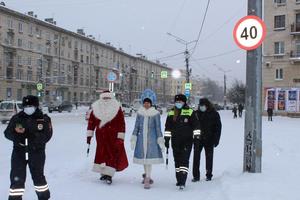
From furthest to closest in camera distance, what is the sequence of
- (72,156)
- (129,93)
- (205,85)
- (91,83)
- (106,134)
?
(205,85), (129,93), (91,83), (72,156), (106,134)

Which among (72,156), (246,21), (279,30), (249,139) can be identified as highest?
(279,30)

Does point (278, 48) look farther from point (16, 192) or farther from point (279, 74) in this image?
point (16, 192)

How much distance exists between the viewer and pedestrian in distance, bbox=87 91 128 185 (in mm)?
8438

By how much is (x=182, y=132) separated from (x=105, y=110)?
1507 millimetres

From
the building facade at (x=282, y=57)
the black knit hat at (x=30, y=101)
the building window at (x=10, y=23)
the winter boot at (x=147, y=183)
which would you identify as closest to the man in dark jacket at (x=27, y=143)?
the black knit hat at (x=30, y=101)

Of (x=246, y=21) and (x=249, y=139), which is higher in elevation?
(x=246, y=21)

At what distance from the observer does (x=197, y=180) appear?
895 cm

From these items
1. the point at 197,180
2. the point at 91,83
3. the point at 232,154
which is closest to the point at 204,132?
the point at 197,180

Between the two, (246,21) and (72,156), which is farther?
(72,156)

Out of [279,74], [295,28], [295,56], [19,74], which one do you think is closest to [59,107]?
[19,74]

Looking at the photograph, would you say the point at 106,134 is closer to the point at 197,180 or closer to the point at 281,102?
the point at 197,180

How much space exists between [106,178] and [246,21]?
13.1 feet

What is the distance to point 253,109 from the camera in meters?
8.71

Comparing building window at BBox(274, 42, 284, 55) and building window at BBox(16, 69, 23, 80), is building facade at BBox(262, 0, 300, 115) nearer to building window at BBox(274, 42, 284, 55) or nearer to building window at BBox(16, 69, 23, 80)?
building window at BBox(274, 42, 284, 55)
